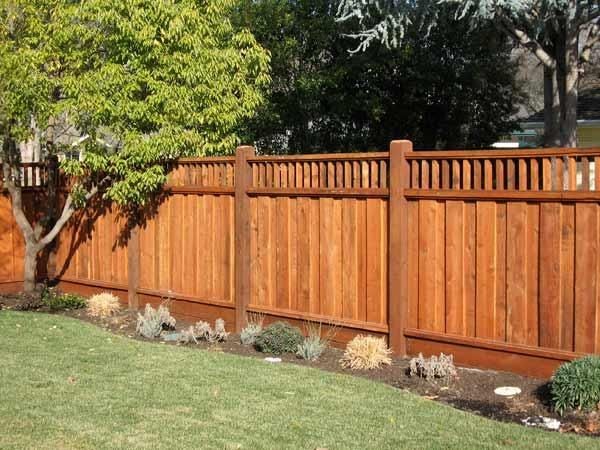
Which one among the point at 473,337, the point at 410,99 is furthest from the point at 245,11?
the point at 473,337

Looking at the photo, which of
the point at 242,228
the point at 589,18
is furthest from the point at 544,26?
the point at 242,228

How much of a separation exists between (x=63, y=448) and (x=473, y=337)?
3.83 m

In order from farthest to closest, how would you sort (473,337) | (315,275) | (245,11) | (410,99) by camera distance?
(410,99), (245,11), (315,275), (473,337)

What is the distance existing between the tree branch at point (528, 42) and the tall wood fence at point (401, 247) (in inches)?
265

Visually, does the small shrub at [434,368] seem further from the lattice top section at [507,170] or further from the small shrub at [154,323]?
the small shrub at [154,323]

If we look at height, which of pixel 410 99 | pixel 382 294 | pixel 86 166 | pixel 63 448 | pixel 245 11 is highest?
pixel 245 11

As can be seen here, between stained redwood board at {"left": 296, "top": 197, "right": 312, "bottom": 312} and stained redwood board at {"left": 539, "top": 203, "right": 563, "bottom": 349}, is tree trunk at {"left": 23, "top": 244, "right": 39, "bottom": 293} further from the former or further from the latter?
stained redwood board at {"left": 539, "top": 203, "right": 563, "bottom": 349}

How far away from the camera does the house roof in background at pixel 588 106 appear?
69.1 ft

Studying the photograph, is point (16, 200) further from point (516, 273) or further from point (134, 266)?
point (516, 273)

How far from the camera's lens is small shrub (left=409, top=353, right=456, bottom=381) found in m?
7.28

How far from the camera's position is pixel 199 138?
1113 centimetres

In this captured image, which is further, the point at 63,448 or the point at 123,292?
the point at 123,292

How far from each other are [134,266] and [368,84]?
696cm

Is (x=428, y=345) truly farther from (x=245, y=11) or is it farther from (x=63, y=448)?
(x=245, y=11)
